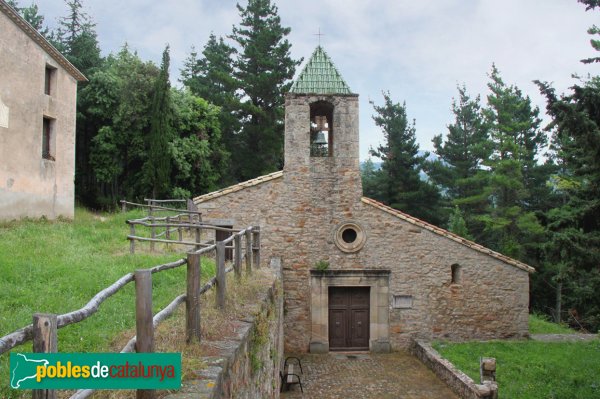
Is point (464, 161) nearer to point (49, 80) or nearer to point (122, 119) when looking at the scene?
point (122, 119)

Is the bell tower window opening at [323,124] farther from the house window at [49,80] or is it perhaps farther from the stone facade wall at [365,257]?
the house window at [49,80]

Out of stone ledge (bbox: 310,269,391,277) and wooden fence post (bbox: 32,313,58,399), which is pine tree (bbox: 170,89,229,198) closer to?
stone ledge (bbox: 310,269,391,277)

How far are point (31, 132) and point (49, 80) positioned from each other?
242 centimetres

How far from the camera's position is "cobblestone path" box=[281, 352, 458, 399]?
35.9 feet

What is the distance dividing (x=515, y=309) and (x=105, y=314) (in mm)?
12751

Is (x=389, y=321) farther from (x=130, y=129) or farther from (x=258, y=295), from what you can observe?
(x=130, y=129)

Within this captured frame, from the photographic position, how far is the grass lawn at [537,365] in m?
9.84

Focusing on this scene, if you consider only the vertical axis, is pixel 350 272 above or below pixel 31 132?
below

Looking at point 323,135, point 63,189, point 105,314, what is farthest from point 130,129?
point 105,314

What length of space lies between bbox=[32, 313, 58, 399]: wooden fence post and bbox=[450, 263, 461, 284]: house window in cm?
1380

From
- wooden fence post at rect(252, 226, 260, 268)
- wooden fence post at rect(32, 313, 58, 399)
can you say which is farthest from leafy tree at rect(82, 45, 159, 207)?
wooden fence post at rect(32, 313, 58, 399)

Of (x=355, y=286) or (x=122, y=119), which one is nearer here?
(x=355, y=286)

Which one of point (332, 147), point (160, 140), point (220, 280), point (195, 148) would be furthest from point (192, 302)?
point (195, 148)

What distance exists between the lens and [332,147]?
1506 centimetres
